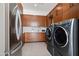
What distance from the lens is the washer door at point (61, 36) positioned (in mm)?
1020

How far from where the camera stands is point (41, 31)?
0.97 meters

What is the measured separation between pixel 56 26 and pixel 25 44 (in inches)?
16.1

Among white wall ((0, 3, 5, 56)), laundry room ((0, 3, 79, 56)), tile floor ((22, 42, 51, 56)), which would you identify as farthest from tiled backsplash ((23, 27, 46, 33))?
white wall ((0, 3, 5, 56))

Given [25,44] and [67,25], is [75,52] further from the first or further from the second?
[25,44]

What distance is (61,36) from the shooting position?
3.66 ft

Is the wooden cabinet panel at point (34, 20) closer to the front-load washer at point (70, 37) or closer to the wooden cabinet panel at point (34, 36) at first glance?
the wooden cabinet panel at point (34, 36)

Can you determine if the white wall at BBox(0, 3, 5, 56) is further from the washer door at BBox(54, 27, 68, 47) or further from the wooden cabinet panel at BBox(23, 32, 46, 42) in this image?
the washer door at BBox(54, 27, 68, 47)

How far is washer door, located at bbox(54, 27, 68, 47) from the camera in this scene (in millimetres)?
1020

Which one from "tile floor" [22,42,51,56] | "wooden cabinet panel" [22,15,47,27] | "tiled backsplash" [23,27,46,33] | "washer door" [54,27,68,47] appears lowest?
"tile floor" [22,42,51,56]

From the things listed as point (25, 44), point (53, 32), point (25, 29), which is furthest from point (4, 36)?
point (53, 32)

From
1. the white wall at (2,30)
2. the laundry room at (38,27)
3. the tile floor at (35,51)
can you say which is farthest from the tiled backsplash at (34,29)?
the white wall at (2,30)

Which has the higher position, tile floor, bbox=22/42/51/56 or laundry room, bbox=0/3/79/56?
laundry room, bbox=0/3/79/56

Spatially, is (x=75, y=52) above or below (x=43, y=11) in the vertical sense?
below

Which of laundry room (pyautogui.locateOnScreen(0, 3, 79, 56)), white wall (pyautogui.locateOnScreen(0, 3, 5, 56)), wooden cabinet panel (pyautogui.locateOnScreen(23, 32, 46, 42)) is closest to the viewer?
white wall (pyautogui.locateOnScreen(0, 3, 5, 56))
